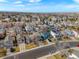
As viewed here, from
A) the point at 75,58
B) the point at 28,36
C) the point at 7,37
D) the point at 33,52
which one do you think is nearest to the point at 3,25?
the point at 7,37

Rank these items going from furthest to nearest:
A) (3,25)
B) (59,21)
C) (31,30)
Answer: (59,21), (31,30), (3,25)

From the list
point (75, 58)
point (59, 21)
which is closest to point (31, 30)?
point (59, 21)

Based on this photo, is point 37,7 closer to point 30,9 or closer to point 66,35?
point 30,9

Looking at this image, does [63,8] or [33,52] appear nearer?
[33,52]

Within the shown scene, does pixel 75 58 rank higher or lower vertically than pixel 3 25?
lower

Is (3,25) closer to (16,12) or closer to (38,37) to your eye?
(16,12)

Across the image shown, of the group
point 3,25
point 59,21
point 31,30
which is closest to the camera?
point 3,25

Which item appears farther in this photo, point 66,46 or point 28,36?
point 66,46

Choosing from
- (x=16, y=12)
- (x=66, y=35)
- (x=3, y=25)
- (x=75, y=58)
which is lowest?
(x=75, y=58)

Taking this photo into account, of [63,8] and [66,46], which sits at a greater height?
[63,8]
